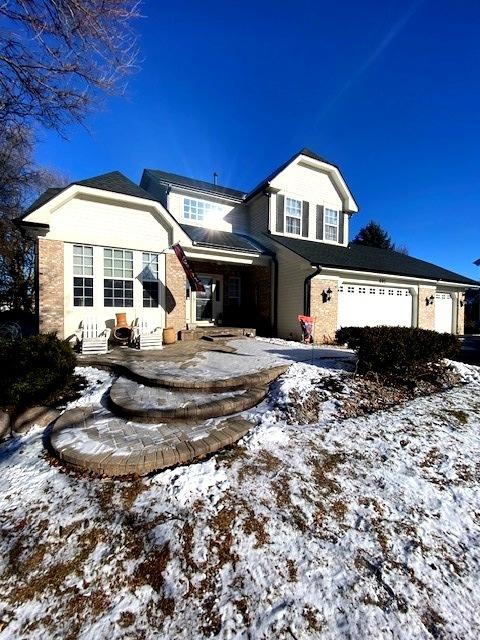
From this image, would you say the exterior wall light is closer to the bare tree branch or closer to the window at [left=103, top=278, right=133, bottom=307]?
the window at [left=103, top=278, right=133, bottom=307]

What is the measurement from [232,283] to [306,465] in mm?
12188

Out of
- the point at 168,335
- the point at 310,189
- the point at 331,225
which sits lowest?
the point at 168,335

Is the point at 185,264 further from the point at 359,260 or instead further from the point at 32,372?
the point at 359,260

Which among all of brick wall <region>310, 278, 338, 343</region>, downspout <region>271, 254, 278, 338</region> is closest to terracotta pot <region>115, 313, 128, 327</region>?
downspout <region>271, 254, 278, 338</region>

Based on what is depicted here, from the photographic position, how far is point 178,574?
81.3 inches

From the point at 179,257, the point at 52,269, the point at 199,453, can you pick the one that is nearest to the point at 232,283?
the point at 179,257

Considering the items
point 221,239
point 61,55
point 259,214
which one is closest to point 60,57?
point 61,55

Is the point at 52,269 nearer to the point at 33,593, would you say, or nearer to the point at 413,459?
the point at 33,593

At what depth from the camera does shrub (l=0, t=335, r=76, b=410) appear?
438cm

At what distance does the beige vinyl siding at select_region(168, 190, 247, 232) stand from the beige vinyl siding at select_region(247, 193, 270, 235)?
0.46 m

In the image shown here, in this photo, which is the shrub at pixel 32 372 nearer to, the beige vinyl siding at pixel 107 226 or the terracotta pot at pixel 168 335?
the terracotta pot at pixel 168 335

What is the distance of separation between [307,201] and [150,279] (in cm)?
958

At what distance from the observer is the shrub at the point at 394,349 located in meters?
5.79

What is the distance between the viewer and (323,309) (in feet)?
39.0
